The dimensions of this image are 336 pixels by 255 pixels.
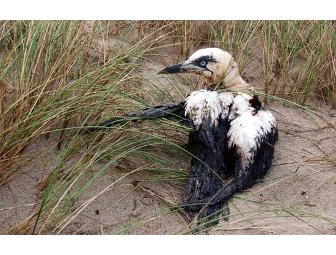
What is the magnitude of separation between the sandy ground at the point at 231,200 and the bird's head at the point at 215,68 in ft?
0.73

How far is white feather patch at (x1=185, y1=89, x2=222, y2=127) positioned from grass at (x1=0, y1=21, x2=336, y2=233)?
0.06 meters

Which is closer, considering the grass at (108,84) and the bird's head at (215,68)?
the grass at (108,84)

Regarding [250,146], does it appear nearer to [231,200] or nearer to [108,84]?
[231,200]

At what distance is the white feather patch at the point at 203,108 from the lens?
69.6 inches

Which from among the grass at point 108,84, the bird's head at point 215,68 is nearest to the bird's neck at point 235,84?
the bird's head at point 215,68

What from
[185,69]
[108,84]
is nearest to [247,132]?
[185,69]

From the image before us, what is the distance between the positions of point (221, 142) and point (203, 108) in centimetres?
10

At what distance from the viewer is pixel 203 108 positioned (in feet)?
5.81

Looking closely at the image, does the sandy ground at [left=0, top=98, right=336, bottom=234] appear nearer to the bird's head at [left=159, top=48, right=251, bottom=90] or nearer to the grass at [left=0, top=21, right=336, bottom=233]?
the grass at [left=0, top=21, right=336, bottom=233]

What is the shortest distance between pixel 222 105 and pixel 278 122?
0.26m

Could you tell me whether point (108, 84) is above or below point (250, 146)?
above

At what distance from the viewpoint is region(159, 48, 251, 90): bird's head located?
1904 mm

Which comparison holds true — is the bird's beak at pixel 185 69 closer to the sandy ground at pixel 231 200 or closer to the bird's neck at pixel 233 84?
the bird's neck at pixel 233 84

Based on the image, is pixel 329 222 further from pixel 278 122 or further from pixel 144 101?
pixel 144 101
